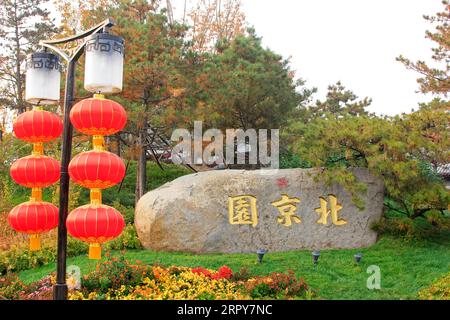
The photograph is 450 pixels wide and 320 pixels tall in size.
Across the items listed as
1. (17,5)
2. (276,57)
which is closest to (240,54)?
(276,57)

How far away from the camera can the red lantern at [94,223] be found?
12.4 feet

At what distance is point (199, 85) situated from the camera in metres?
10.1

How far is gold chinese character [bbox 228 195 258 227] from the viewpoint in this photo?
8.13 metres

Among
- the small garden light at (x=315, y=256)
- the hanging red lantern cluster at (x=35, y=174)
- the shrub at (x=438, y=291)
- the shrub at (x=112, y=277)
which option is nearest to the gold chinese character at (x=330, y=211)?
the small garden light at (x=315, y=256)

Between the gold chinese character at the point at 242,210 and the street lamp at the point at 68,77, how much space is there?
4187 mm

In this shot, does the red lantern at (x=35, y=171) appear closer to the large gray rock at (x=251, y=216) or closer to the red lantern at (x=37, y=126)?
the red lantern at (x=37, y=126)

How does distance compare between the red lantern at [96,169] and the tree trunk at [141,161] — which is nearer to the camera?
the red lantern at [96,169]

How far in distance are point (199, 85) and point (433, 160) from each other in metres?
4.66

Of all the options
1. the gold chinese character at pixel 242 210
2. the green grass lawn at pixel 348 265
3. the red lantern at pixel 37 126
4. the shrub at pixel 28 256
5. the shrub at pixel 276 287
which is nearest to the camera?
the red lantern at pixel 37 126

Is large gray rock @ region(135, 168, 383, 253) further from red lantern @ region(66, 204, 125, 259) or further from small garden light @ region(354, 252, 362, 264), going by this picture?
red lantern @ region(66, 204, 125, 259)

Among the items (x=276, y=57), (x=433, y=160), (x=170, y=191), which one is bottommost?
(x=170, y=191)

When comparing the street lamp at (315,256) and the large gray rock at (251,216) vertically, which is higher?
the large gray rock at (251,216)

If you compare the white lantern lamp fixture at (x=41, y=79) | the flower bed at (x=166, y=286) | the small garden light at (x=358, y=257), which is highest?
the white lantern lamp fixture at (x=41, y=79)
